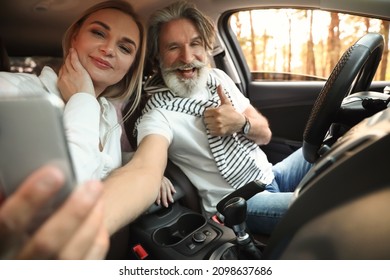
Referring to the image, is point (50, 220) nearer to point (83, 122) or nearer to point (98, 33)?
point (83, 122)

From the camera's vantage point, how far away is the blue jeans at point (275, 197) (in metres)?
0.64

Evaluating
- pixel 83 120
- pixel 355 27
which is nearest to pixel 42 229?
pixel 83 120

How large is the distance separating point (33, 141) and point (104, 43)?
0.32m

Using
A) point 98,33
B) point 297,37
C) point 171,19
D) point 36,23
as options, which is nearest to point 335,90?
point 297,37

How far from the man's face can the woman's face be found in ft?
0.29

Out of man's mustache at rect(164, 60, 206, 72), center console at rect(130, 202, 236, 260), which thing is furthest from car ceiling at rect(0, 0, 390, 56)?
center console at rect(130, 202, 236, 260)

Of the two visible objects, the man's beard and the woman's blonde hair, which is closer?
the woman's blonde hair

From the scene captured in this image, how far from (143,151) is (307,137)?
0.36 meters

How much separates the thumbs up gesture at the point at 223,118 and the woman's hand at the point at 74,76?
26 cm

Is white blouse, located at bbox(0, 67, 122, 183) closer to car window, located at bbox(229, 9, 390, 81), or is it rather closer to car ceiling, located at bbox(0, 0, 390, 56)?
car ceiling, located at bbox(0, 0, 390, 56)

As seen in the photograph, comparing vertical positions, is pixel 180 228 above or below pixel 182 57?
below

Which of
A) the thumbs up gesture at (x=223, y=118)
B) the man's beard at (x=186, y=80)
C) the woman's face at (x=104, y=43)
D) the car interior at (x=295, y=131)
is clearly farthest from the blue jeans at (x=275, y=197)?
the woman's face at (x=104, y=43)

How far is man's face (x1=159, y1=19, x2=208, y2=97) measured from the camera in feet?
2.28

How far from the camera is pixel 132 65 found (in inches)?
25.8
